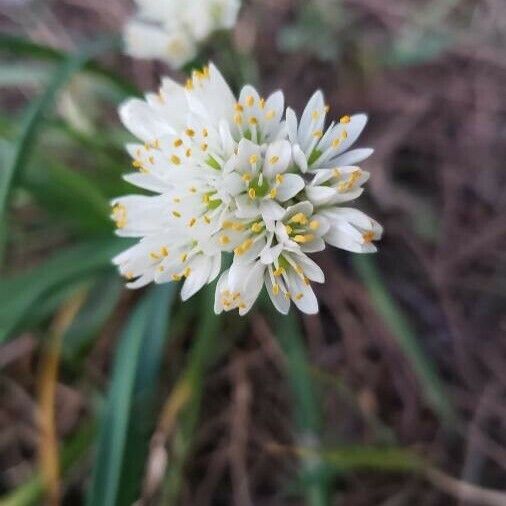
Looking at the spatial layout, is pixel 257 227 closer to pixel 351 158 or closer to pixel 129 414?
pixel 351 158

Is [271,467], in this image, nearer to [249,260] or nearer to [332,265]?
[332,265]

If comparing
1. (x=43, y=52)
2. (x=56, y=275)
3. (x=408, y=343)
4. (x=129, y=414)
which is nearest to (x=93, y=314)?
(x=56, y=275)

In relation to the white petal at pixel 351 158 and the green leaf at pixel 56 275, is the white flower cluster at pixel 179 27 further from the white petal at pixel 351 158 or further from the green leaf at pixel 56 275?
the white petal at pixel 351 158

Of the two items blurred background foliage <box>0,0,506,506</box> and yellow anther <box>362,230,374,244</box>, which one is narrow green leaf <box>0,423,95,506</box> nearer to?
blurred background foliage <box>0,0,506,506</box>

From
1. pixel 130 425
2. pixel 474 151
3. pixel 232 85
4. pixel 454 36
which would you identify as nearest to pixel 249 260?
pixel 130 425

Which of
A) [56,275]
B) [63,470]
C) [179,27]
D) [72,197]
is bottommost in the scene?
[63,470]

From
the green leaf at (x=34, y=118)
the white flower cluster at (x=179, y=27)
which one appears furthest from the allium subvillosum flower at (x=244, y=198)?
the white flower cluster at (x=179, y=27)

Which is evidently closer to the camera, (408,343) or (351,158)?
(351,158)
